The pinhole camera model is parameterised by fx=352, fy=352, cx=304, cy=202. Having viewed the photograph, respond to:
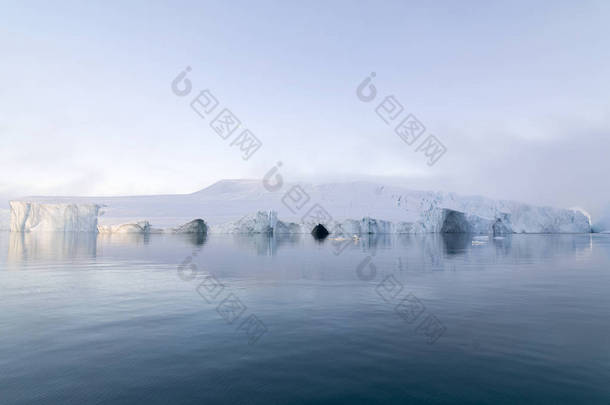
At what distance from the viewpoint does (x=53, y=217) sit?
83.8 m

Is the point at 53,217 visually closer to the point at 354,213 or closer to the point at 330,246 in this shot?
the point at 354,213

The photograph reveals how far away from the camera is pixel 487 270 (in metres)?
20.0

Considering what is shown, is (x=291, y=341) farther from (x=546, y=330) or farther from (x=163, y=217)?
(x=163, y=217)

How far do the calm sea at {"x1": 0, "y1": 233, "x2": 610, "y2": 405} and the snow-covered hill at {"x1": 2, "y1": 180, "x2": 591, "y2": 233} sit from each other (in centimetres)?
5946

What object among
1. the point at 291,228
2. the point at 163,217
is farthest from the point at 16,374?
the point at 163,217

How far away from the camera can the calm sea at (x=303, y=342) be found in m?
5.41

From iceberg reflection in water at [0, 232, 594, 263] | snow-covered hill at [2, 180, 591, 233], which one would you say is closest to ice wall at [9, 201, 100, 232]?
snow-covered hill at [2, 180, 591, 233]

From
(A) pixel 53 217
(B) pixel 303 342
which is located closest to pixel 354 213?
(A) pixel 53 217

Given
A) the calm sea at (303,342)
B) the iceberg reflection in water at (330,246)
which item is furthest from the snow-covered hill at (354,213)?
the calm sea at (303,342)

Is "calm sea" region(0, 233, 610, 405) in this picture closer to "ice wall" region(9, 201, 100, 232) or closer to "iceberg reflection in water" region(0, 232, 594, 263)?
"iceberg reflection in water" region(0, 232, 594, 263)

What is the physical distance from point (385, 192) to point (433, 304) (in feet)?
392

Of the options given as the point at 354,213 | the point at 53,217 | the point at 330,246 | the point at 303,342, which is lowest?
the point at 330,246

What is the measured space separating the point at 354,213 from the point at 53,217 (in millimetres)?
73472

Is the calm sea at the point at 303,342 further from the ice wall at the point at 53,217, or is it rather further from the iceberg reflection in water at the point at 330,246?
the ice wall at the point at 53,217
